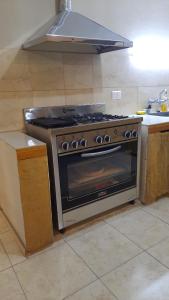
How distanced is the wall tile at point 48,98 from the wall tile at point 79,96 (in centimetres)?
6

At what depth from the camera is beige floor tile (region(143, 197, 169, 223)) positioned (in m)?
1.98

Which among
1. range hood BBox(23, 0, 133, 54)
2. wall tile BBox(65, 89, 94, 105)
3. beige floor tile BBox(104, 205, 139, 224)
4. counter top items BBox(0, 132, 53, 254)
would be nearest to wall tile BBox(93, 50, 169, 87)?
wall tile BBox(65, 89, 94, 105)

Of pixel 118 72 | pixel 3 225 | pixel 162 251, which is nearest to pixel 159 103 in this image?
pixel 118 72

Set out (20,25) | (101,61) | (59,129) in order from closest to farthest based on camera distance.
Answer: (59,129)
(20,25)
(101,61)

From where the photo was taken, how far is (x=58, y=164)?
63.1 inches

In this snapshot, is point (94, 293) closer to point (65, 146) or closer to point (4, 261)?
point (4, 261)

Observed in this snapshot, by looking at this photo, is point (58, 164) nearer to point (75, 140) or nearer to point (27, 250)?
point (75, 140)

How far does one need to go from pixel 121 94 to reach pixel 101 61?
0.44 meters

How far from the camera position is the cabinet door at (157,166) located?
203 cm

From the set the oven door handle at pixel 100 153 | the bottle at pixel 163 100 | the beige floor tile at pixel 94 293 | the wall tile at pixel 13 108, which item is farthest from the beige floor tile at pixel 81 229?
the bottle at pixel 163 100

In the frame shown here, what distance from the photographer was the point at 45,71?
206 cm

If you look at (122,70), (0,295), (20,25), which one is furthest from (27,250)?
(122,70)

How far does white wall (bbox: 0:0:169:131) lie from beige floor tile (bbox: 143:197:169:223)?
1.10 meters

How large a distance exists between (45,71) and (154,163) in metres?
1.32
